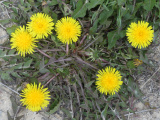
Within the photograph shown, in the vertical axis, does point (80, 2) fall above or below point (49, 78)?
above

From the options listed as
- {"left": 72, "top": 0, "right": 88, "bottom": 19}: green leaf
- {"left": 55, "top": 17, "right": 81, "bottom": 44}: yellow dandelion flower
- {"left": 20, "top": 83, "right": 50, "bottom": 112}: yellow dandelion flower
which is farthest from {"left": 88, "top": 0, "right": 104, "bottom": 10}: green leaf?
{"left": 20, "top": 83, "right": 50, "bottom": 112}: yellow dandelion flower

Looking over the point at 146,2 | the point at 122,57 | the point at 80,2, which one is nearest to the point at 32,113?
the point at 122,57

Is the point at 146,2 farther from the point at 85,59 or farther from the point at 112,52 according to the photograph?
the point at 85,59

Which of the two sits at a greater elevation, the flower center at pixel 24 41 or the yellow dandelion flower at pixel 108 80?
the flower center at pixel 24 41

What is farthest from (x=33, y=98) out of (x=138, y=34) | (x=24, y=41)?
(x=138, y=34)

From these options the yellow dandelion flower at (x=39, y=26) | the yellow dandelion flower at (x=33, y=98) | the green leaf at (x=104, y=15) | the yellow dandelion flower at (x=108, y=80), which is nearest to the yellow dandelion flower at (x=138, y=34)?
the green leaf at (x=104, y=15)

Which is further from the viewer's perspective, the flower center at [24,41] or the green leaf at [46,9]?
the green leaf at [46,9]

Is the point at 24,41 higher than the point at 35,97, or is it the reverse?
the point at 24,41

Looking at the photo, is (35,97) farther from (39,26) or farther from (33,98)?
(39,26)

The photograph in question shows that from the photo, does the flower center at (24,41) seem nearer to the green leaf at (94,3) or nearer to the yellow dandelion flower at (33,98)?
the yellow dandelion flower at (33,98)
